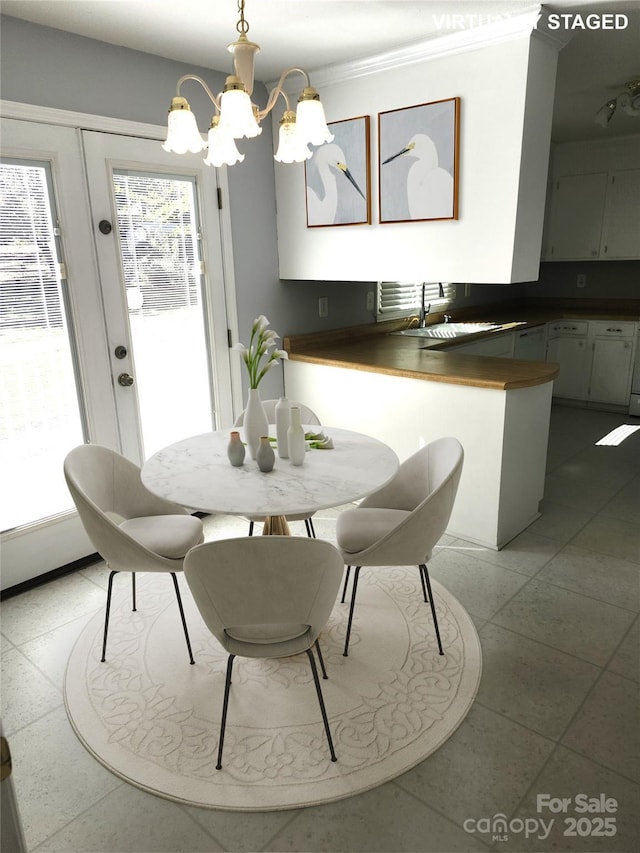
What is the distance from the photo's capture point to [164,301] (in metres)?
3.25

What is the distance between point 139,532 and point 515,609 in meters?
1.68

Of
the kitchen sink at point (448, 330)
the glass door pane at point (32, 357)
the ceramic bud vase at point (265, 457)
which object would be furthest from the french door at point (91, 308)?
the kitchen sink at point (448, 330)

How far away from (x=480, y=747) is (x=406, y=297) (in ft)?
12.0

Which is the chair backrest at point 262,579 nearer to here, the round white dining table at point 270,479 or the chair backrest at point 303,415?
the round white dining table at point 270,479

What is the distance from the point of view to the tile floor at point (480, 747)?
163 cm

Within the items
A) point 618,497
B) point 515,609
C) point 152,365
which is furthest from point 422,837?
point 618,497

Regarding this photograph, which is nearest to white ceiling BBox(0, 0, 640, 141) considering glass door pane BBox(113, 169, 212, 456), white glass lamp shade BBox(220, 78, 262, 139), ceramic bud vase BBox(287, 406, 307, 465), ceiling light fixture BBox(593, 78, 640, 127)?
ceiling light fixture BBox(593, 78, 640, 127)

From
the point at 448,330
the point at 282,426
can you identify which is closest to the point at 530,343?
the point at 448,330

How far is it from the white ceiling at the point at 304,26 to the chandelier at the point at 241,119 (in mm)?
782

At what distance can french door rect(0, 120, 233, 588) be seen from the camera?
2.69 meters

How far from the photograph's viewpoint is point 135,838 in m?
1.63

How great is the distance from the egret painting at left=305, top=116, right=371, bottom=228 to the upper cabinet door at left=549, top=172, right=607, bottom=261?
325cm

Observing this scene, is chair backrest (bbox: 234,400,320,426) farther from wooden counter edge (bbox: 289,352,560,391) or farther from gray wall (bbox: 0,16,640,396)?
gray wall (bbox: 0,16,640,396)

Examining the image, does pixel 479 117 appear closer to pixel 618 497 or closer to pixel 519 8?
pixel 519 8
